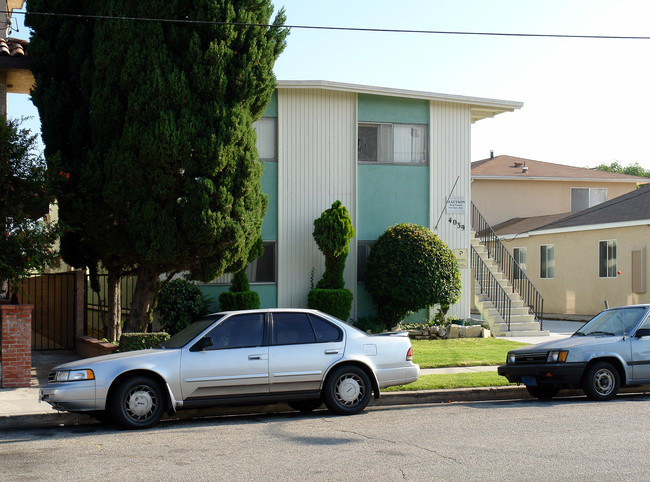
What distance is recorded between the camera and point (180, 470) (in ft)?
22.6

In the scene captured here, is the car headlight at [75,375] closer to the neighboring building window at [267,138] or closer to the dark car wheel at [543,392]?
the dark car wheel at [543,392]

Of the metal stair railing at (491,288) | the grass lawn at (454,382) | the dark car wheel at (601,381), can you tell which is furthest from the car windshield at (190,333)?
the metal stair railing at (491,288)

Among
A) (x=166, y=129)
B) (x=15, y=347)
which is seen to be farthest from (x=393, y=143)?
(x=15, y=347)

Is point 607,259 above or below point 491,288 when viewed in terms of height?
above

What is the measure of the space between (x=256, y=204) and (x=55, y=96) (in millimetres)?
4379

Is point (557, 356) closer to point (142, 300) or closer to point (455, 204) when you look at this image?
point (142, 300)

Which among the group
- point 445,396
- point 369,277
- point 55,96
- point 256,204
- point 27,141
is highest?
point 55,96

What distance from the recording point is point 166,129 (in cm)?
1323

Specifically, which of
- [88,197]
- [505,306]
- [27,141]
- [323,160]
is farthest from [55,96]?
[505,306]

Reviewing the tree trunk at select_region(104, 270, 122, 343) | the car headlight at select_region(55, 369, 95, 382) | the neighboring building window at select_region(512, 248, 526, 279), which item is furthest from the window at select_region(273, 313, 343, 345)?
the neighboring building window at select_region(512, 248, 526, 279)

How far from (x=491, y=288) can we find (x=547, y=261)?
810 cm

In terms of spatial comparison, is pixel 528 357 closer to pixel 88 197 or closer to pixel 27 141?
pixel 88 197

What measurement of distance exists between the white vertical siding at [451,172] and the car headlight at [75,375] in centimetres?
1351

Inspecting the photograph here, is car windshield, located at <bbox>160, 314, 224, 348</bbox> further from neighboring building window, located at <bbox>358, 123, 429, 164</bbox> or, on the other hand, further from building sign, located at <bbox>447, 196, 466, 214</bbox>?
building sign, located at <bbox>447, 196, 466, 214</bbox>
